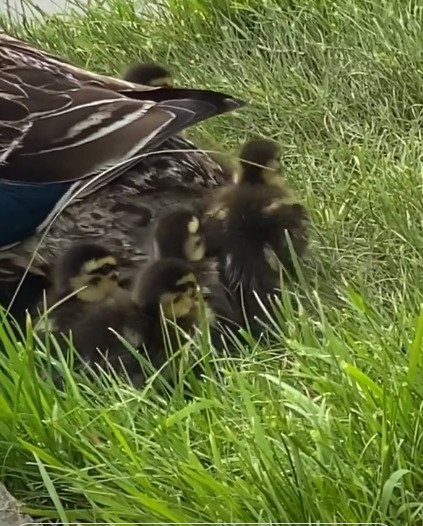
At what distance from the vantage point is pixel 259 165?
92.8 inches

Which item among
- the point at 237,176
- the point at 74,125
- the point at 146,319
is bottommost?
the point at 146,319

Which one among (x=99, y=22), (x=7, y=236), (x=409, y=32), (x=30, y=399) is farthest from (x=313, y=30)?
(x=30, y=399)

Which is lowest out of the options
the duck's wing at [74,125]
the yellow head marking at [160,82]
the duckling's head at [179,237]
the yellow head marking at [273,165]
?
the duckling's head at [179,237]

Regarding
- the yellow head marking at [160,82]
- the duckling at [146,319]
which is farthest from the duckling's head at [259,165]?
the yellow head marking at [160,82]

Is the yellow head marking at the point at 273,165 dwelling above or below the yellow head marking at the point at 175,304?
above

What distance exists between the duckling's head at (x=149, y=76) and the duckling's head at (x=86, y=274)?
72cm

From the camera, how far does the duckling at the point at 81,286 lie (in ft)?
7.04

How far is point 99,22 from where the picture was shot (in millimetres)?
3629

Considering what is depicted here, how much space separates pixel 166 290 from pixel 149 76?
2.91ft

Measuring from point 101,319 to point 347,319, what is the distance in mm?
427

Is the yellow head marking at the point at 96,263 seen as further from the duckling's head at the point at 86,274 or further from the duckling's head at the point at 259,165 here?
the duckling's head at the point at 259,165

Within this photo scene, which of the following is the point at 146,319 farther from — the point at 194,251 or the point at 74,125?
the point at 74,125

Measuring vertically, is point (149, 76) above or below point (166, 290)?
above

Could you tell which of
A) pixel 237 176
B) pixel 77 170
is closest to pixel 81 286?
pixel 77 170
